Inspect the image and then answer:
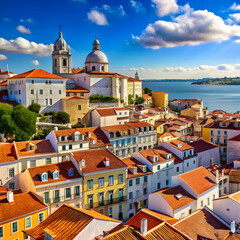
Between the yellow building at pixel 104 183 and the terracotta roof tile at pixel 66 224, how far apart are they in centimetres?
908

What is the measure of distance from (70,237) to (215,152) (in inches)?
1243

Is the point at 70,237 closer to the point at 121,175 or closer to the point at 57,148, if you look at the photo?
the point at 121,175

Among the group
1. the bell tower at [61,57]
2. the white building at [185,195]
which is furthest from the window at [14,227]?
the bell tower at [61,57]

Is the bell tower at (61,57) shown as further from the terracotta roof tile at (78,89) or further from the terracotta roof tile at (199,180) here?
the terracotta roof tile at (199,180)

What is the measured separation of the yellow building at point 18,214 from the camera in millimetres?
20641

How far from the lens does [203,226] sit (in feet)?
66.1

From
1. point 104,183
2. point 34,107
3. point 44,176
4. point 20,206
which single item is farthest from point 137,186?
point 34,107

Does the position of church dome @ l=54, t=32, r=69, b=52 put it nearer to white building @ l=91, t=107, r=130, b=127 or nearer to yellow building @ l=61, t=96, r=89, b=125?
yellow building @ l=61, t=96, r=89, b=125

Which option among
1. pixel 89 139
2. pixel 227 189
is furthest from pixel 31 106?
pixel 227 189

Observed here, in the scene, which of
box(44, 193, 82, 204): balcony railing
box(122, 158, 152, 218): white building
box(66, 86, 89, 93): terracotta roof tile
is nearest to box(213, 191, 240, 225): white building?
box(122, 158, 152, 218): white building

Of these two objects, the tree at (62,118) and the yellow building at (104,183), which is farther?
the tree at (62,118)

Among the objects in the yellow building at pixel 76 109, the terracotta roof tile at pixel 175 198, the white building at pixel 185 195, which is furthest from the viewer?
the yellow building at pixel 76 109

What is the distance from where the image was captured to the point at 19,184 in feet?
92.9

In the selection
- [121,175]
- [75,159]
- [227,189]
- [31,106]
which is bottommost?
[227,189]
